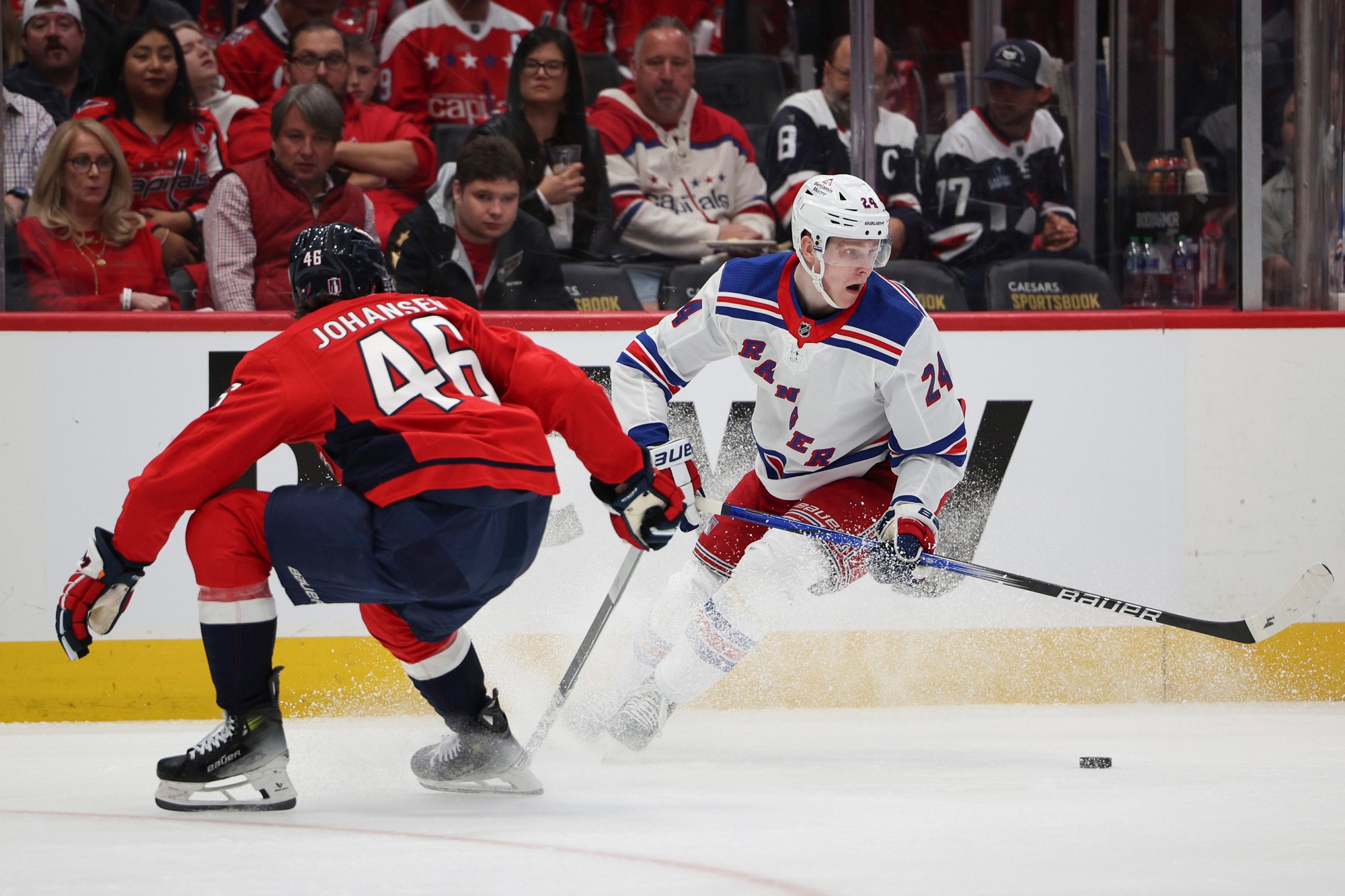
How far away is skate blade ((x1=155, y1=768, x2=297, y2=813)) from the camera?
8.63 ft

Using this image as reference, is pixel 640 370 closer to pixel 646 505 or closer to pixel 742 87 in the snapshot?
pixel 646 505

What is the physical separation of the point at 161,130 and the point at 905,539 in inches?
93.8

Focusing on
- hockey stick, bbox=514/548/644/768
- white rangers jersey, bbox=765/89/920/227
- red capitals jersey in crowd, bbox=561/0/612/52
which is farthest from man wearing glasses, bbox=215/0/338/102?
hockey stick, bbox=514/548/644/768

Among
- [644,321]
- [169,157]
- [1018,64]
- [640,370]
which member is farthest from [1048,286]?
[169,157]

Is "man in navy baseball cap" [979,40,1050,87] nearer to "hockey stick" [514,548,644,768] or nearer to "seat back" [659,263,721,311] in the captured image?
"seat back" [659,263,721,311]

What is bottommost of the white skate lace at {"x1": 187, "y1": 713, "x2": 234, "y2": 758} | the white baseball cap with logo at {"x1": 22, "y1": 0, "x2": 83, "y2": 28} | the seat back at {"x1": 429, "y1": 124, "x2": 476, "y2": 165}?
the white skate lace at {"x1": 187, "y1": 713, "x2": 234, "y2": 758}

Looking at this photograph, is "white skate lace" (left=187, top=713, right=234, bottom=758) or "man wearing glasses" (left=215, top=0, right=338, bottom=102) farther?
"man wearing glasses" (left=215, top=0, right=338, bottom=102)

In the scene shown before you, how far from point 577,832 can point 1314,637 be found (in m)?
2.48

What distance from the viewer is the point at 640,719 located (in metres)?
3.27

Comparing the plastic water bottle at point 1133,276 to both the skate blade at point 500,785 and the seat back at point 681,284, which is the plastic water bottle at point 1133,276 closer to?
→ the seat back at point 681,284

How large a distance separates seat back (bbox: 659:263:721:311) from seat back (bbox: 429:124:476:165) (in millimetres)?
691

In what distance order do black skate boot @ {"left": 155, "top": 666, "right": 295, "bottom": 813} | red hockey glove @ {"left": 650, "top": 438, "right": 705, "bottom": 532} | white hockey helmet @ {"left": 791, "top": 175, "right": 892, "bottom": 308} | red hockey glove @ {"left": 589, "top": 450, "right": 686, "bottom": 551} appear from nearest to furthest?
1. black skate boot @ {"left": 155, "top": 666, "right": 295, "bottom": 813}
2. red hockey glove @ {"left": 589, "top": 450, "right": 686, "bottom": 551}
3. white hockey helmet @ {"left": 791, "top": 175, "right": 892, "bottom": 308}
4. red hockey glove @ {"left": 650, "top": 438, "right": 705, "bottom": 532}

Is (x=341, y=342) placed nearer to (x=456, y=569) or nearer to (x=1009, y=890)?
(x=456, y=569)

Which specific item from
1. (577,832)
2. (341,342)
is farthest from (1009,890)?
(341,342)
